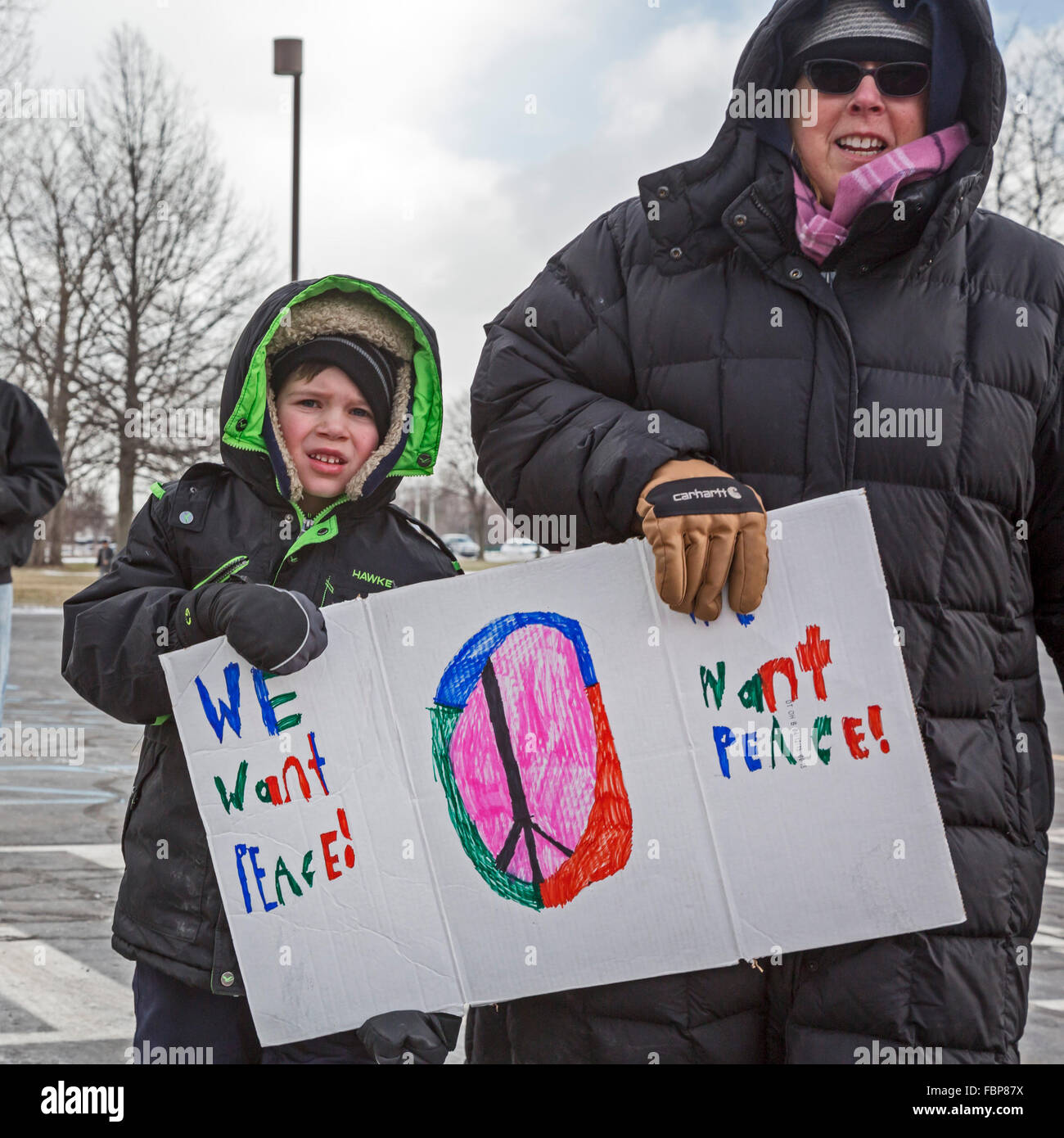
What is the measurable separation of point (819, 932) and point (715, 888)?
160 millimetres

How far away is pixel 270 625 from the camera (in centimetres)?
227

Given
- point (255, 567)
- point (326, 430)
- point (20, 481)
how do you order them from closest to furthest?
point (255, 567), point (326, 430), point (20, 481)

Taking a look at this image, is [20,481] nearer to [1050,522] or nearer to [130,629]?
[130,629]

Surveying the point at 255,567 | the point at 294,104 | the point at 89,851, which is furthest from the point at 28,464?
the point at 294,104

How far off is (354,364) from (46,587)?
27.7 meters

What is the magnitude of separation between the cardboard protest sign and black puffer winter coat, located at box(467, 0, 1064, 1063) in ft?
0.24

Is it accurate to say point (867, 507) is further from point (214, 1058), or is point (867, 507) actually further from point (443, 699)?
point (214, 1058)

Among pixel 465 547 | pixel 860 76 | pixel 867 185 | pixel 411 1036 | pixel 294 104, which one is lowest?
pixel 411 1036

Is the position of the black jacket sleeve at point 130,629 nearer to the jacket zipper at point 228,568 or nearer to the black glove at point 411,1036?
the jacket zipper at point 228,568

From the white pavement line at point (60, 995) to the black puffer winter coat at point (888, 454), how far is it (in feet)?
6.95

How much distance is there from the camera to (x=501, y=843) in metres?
2.24

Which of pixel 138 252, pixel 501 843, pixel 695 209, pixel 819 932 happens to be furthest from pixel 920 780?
pixel 138 252

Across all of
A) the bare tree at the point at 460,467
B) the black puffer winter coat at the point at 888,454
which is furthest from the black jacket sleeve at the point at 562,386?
the bare tree at the point at 460,467

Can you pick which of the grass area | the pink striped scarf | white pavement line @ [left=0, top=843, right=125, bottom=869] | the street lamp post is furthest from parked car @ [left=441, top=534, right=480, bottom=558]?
the pink striped scarf
